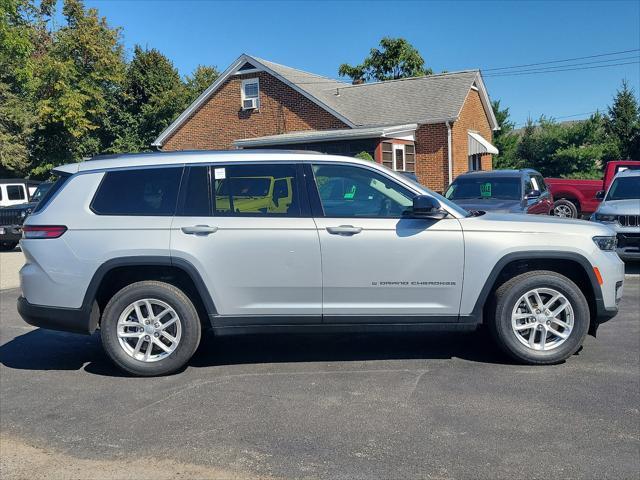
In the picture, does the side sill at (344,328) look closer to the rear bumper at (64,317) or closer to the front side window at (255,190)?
the front side window at (255,190)

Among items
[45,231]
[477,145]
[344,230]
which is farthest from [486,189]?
[477,145]

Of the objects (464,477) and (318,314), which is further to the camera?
(318,314)

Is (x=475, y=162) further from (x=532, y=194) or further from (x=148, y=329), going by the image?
(x=148, y=329)

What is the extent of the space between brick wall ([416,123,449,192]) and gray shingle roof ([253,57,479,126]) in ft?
1.43

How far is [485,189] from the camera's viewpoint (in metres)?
12.0

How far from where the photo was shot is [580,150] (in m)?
30.9

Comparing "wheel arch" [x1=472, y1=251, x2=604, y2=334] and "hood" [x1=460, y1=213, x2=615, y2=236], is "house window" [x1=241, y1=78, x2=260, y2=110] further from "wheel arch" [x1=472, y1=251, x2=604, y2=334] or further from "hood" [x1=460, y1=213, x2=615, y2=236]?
"wheel arch" [x1=472, y1=251, x2=604, y2=334]

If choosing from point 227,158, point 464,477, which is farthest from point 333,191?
point 464,477

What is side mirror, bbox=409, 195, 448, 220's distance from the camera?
5141 millimetres

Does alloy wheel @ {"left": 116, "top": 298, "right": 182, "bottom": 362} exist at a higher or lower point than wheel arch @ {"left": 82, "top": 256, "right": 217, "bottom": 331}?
lower

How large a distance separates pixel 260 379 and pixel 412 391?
1297mm

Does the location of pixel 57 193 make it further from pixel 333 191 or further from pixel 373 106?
pixel 373 106

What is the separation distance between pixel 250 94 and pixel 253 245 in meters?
22.1

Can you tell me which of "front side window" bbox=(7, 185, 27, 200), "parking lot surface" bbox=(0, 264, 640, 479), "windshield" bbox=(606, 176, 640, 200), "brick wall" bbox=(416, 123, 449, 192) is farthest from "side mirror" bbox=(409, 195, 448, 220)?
"front side window" bbox=(7, 185, 27, 200)
